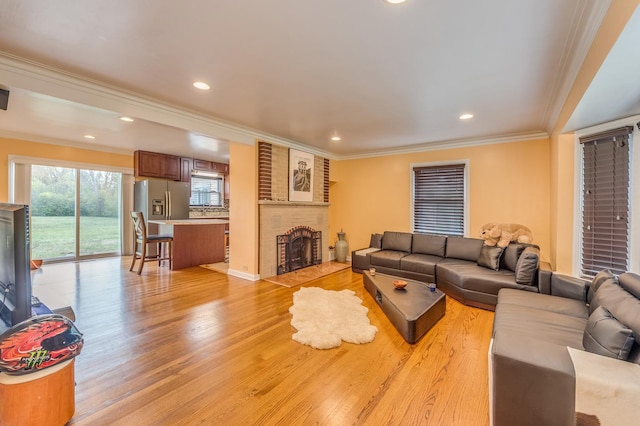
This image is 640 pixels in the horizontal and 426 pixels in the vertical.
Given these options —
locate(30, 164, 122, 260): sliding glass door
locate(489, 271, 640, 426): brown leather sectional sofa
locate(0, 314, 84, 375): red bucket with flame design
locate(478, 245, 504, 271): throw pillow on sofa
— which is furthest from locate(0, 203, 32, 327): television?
locate(30, 164, 122, 260): sliding glass door

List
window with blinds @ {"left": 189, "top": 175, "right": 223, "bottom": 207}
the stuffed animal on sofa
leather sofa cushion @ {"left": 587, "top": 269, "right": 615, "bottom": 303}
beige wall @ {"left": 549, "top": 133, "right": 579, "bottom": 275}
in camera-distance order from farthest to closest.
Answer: window with blinds @ {"left": 189, "top": 175, "right": 223, "bottom": 207}
the stuffed animal on sofa
beige wall @ {"left": 549, "top": 133, "right": 579, "bottom": 275}
leather sofa cushion @ {"left": 587, "top": 269, "right": 615, "bottom": 303}

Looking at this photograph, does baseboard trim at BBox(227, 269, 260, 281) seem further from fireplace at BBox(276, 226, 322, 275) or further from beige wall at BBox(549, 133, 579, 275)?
beige wall at BBox(549, 133, 579, 275)

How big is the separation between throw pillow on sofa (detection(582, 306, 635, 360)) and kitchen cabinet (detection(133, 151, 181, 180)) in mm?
7193

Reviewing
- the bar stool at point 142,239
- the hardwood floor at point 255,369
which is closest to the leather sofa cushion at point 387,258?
the hardwood floor at point 255,369

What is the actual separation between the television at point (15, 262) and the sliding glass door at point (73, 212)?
528cm

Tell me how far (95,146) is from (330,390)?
6707 mm

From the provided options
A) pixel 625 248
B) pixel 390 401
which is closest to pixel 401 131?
pixel 625 248

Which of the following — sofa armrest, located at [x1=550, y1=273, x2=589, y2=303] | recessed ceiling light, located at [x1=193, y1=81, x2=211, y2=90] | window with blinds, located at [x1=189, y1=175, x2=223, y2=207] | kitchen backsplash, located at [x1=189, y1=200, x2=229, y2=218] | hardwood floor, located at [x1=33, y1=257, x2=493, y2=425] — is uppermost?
recessed ceiling light, located at [x1=193, y1=81, x2=211, y2=90]

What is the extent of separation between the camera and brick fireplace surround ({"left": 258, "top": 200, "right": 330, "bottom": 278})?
476 centimetres

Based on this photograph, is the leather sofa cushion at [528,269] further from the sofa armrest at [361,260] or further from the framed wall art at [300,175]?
the framed wall art at [300,175]

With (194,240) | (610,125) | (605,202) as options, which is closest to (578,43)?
(610,125)

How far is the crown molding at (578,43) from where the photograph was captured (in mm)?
1650

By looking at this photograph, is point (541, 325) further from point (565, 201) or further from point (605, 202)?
point (565, 201)

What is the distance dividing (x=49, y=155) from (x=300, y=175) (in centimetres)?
484
